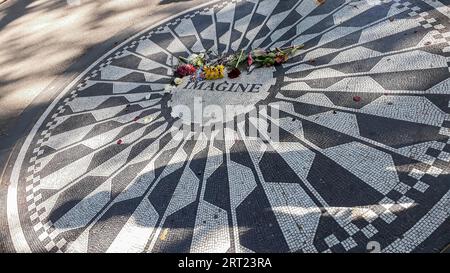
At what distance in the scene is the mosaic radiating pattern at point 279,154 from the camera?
18.7ft

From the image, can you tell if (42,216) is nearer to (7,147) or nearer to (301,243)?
(7,147)

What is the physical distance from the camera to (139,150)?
7.89m

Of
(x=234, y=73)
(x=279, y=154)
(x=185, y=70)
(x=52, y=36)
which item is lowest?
(x=279, y=154)

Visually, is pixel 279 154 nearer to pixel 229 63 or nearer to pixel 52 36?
pixel 229 63

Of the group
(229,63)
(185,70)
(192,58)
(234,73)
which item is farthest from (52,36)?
(234,73)

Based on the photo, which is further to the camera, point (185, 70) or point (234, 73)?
point (185, 70)

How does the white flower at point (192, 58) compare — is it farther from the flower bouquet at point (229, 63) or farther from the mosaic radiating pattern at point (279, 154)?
the mosaic radiating pattern at point (279, 154)

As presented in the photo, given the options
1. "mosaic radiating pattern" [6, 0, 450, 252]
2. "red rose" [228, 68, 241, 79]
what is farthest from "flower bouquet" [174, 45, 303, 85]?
"mosaic radiating pattern" [6, 0, 450, 252]

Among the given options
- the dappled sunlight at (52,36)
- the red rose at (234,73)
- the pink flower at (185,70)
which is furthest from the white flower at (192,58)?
the dappled sunlight at (52,36)

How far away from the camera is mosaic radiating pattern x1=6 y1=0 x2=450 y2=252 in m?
5.70

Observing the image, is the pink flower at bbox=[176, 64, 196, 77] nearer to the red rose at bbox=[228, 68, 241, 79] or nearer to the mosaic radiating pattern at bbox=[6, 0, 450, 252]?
the mosaic radiating pattern at bbox=[6, 0, 450, 252]

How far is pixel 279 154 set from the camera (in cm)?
691

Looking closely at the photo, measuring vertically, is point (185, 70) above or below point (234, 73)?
above
